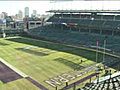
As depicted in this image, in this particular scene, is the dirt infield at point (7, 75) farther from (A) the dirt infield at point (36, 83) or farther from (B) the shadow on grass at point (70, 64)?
(B) the shadow on grass at point (70, 64)

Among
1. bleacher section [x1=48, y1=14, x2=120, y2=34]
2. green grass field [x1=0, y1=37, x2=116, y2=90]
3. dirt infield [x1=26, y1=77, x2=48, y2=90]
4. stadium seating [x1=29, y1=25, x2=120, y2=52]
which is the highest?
bleacher section [x1=48, y1=14, x2=120, y2=34]

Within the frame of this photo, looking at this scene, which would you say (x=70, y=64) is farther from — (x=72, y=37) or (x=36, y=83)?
(x=72, y=37)

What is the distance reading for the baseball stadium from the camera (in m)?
38.6

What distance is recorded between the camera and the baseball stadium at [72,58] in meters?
38.6

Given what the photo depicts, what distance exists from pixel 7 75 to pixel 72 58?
1861 centimetres

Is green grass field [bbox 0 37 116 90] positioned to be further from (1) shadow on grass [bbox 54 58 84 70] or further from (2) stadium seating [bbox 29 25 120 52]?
(2) stadium seating [bbox 29 25 120 52]

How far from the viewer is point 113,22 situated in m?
85.4

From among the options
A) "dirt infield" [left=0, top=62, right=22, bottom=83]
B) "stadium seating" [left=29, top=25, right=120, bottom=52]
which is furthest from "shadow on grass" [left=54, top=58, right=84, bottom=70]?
"stadium seating" [left=29, top=25, right=120, bottom=52]

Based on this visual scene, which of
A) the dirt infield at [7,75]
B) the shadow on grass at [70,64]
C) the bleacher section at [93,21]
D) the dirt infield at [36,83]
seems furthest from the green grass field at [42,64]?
the bleacher section at [93,21]

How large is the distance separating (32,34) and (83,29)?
3027cm

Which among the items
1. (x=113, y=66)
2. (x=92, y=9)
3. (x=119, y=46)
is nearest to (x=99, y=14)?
(x=92, y=9)

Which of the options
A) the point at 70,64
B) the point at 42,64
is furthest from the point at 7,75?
the point at 70,64

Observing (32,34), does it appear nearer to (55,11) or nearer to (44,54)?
(55,11)

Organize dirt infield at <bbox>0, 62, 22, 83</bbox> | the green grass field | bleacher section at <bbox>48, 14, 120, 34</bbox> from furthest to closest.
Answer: bleacher section at <bbox>48, 14, 120, 34</bbox>, dirt infield at <bbox>0, 62, 22, 83</bbox>, the green grass field
